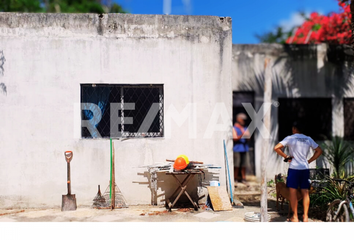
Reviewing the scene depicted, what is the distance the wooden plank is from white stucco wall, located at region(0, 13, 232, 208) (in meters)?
0.59

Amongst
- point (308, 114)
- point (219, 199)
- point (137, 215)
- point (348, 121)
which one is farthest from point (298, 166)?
point (348, 121)

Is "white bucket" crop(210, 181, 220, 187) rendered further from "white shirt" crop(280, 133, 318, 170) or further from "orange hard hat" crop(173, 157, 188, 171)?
"white shirt" crop(280, 133, 318, 170)

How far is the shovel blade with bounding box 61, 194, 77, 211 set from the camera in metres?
6.45

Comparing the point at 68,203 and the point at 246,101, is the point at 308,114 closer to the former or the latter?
the point at 246,101

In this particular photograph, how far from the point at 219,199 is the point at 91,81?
11.1 ft

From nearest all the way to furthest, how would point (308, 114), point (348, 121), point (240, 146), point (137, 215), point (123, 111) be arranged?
point (137, 215)
point (123, 111)
point (240, 146)
point (308, 114)
point (348, 121)

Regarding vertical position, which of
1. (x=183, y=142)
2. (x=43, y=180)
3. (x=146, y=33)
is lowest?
(x=43, y=180)

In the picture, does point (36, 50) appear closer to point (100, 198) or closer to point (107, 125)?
point (107, 125)

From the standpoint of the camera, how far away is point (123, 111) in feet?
22.6

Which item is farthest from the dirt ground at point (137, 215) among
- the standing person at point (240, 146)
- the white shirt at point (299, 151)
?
the standing person at point (240, 146)

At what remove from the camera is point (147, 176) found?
22.2 feet

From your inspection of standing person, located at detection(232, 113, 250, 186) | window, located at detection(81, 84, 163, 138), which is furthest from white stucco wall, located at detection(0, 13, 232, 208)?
standing person, located at detection(232, 113, 250, 186)
